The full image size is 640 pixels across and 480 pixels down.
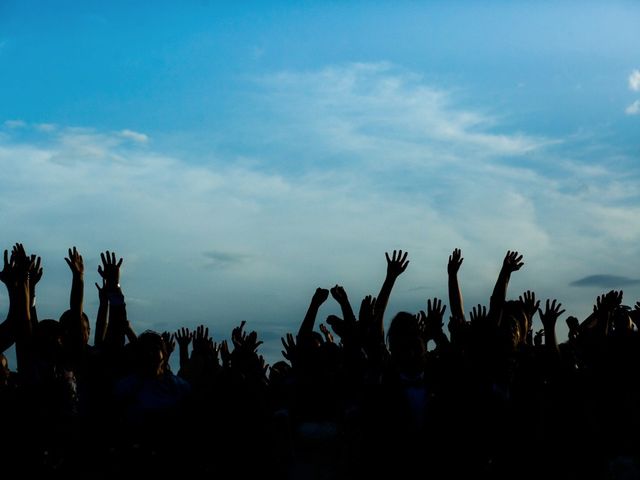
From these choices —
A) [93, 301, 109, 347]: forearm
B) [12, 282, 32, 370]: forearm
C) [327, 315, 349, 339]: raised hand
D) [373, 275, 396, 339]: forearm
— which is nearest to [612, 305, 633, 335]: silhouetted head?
[373, 275, 396, 339]: forearm

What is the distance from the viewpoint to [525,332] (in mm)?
10273

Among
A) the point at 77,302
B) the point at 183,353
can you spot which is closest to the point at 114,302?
the point at 77,302

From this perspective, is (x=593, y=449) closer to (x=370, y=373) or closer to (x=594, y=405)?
(x=594, y=405)

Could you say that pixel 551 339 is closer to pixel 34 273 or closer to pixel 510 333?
pixel 510 333

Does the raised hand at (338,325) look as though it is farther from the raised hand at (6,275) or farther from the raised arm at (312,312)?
the raised hand at (6,275)

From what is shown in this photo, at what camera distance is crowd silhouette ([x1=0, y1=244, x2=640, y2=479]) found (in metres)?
8.20

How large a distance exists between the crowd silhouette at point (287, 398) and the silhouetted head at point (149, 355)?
0.01 metres

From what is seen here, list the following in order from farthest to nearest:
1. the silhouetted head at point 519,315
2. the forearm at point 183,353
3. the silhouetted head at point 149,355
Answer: the forearm at point 183,353, the silhouetted head at point 519,315, the silhouetted head at point 149,355

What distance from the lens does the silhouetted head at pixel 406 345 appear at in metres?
7.84

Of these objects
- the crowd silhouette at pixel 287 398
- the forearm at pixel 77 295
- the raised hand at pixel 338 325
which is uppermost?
the forearm at pixel 77 295

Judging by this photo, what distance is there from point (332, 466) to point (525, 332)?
2703 millimetres

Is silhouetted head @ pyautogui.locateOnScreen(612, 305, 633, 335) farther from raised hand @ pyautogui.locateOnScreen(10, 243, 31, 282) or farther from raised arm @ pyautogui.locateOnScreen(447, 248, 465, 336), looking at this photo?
raised hand @ pyautogui.locateOnScreen(10, 243, 31, 282)

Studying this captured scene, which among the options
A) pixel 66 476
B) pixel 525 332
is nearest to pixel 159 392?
pixel 66 476

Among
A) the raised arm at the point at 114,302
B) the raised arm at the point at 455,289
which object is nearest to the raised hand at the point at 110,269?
the raised arm at the point at 114,302
